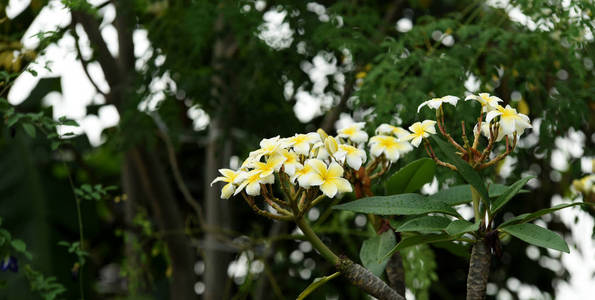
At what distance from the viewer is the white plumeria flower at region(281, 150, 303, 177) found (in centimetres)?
67

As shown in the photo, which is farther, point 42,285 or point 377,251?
point 42,285

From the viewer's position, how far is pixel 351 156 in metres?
0.73

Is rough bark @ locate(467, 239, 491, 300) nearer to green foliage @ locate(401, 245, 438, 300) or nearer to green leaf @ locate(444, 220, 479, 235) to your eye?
green leaf @ locate(444, 220, 479, 235)

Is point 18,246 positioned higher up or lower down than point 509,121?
A: lower down

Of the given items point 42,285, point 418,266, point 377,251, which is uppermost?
point 377,251

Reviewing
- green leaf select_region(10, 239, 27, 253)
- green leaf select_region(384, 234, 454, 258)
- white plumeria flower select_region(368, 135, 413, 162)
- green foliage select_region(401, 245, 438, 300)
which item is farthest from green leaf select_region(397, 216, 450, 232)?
green leaf select_region(10, 239, 27, 253)

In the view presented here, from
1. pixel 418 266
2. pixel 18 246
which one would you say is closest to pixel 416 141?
pixel 418 266

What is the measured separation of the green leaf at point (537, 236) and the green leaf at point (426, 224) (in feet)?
0.21

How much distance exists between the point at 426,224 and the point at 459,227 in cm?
5

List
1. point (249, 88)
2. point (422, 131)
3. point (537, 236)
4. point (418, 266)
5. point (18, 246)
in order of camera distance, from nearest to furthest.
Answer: point (537, 236) → point (422, 131) → point (18, 246) → point (418, 266) → point (249, 88)

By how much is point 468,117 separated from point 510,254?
50.3 inches

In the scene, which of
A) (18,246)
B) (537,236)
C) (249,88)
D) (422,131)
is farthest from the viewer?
(249,88)

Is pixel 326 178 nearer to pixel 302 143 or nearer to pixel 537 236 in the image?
pixel 302 143

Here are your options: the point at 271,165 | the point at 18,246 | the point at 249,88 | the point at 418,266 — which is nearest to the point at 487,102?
the point at 271,165
